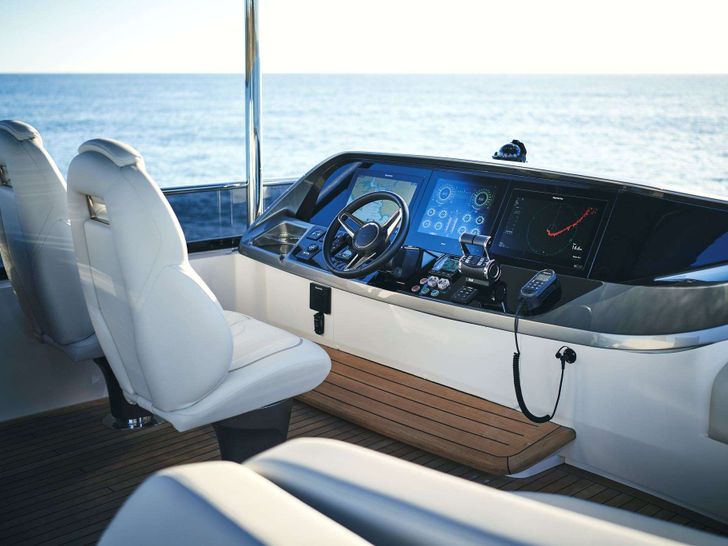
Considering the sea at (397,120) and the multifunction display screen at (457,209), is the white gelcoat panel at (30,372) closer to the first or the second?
the multifunction display screen at (457,209)

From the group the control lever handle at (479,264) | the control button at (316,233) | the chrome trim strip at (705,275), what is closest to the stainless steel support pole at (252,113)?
the control button at (316,233)

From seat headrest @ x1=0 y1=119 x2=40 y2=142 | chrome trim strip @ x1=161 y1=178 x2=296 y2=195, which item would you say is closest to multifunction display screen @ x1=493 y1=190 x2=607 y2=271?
chrome trim strip @ x1=161 y1=178 x2=296 y2=195

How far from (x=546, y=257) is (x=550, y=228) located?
0.11 metres

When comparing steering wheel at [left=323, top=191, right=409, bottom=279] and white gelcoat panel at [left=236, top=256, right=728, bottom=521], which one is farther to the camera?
steering wheel at [left=323, top=191, right=409, bottom=279]

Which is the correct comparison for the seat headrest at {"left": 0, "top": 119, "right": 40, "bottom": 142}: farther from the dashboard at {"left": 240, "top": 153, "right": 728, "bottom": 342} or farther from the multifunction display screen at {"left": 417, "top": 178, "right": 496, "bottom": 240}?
the multifunction display screen at {"left": 417, "top": 178, "right": 496, "bottom": 240}

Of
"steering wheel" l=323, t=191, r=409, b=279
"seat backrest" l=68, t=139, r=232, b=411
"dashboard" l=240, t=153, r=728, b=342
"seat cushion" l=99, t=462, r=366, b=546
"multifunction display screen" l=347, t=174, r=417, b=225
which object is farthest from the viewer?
"multifunction display screen" l=347, t=174, r=417, b=225

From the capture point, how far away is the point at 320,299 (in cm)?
320

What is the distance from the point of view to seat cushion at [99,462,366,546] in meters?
0.60

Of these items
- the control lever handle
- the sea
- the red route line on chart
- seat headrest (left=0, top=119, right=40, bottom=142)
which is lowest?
the sea

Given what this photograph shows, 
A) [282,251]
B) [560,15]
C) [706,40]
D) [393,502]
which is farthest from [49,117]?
[393,502]

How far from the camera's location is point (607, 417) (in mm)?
2410

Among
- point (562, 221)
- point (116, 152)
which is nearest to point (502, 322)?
point (562, 221)

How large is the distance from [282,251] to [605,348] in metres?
1.52

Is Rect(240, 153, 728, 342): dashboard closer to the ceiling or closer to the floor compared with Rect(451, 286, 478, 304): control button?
closer to the ceiling
